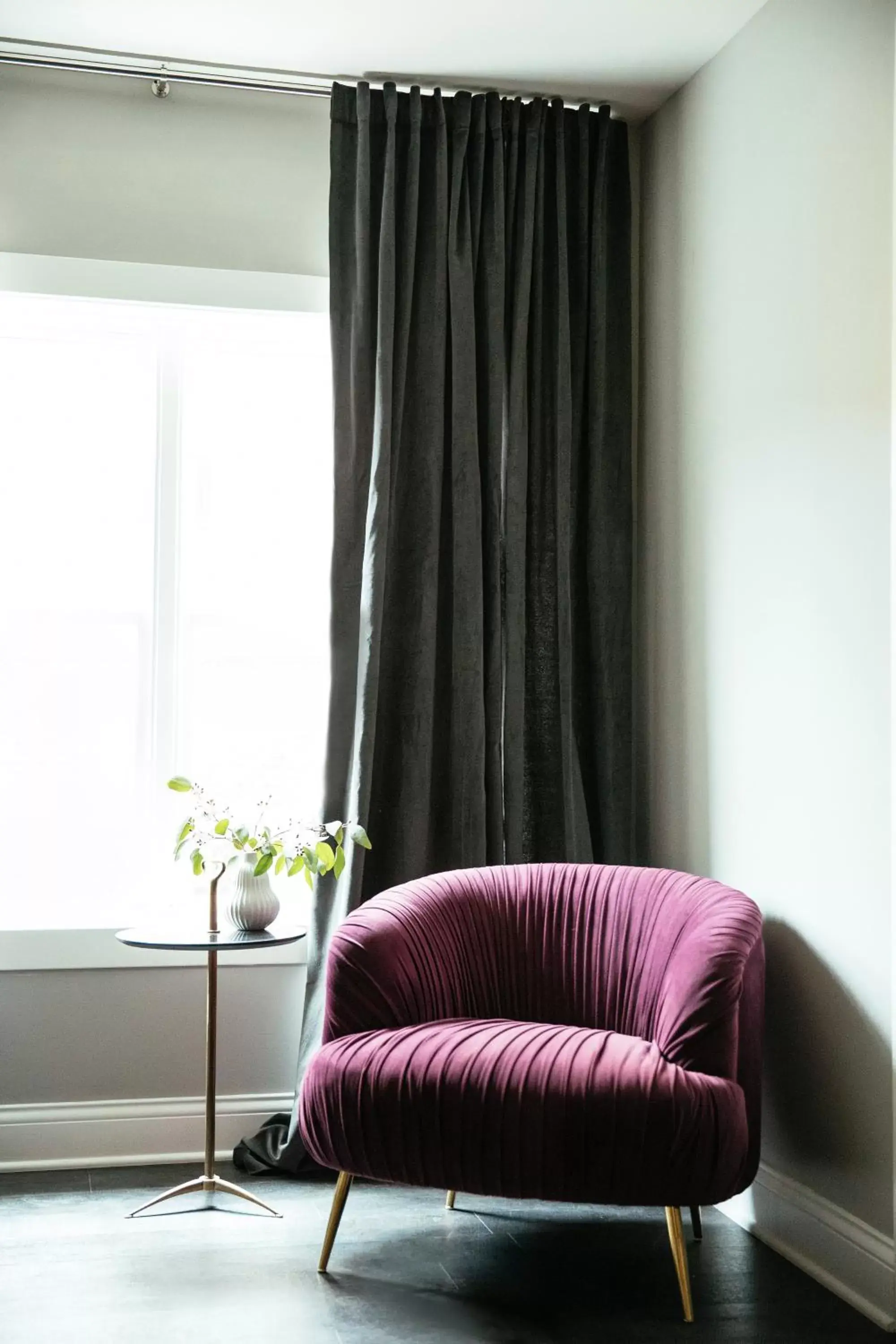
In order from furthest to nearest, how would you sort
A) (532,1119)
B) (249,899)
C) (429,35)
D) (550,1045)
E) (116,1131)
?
(116,1131)
(429,35)
(249,899)
(550,1045)
(532,1119)

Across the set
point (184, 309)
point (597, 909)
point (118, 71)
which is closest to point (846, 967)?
point (597, 909)

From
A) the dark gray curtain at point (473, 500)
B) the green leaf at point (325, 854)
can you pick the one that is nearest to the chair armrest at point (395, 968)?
the green leaf at point (325, 854)

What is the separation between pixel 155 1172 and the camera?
3201 millimetres

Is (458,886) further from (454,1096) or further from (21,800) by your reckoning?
(21,800)

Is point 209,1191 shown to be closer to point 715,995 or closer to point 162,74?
point 715,995

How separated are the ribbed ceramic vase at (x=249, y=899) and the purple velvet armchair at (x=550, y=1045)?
1.08ft

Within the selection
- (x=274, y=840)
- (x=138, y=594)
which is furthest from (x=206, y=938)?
(x=138, y=594)

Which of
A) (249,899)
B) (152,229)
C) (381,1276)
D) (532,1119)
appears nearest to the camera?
(532,1119)

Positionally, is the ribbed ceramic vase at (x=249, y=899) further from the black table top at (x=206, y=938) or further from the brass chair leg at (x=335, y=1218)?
the brass chair leg at (x=335, y=1218)

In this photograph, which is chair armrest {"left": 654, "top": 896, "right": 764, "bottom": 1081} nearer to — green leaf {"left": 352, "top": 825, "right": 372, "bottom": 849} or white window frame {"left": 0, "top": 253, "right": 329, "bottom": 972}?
green leaf {"left": 352, "top": 825, "right": 372, "bottom": 849}

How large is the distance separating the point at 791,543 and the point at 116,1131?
2190 millimetres

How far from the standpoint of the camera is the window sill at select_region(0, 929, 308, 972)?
3238 mm

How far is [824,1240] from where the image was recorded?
8.54 ft

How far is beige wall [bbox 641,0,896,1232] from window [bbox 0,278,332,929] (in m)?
0.96
